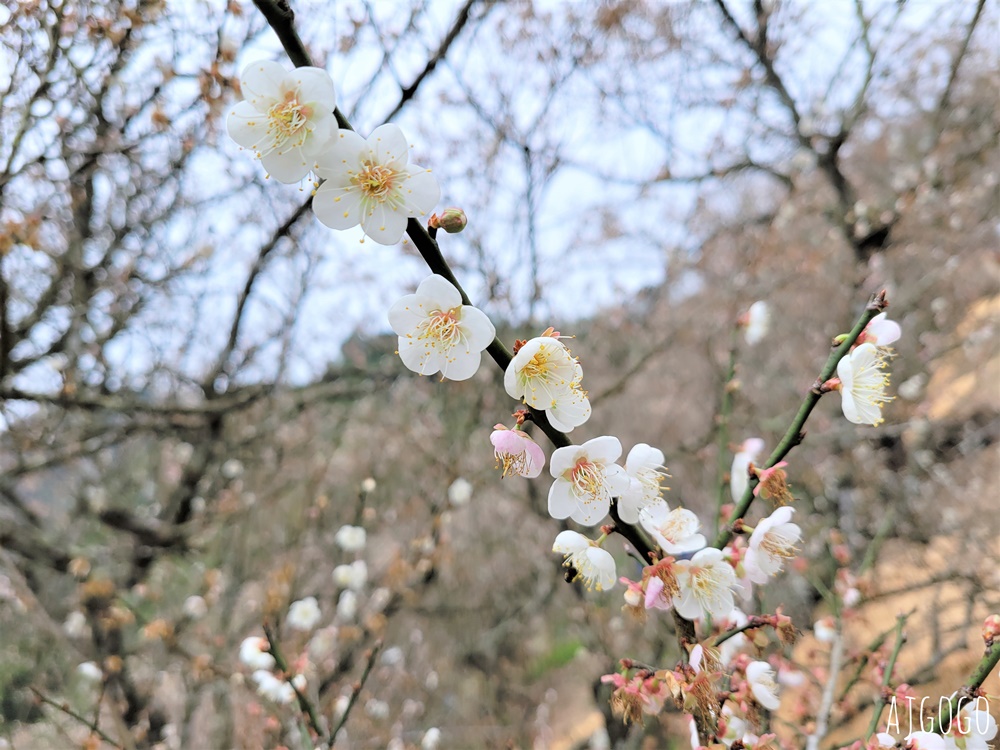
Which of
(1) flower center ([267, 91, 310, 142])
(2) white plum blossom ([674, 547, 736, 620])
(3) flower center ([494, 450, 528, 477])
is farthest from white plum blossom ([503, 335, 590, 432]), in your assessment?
(1) flower center ([267, 91, 310, 142])

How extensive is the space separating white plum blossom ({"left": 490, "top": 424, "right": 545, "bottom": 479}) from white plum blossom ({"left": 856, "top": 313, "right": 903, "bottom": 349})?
0.69 m

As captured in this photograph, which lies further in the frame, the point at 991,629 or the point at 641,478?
the point at 641,478

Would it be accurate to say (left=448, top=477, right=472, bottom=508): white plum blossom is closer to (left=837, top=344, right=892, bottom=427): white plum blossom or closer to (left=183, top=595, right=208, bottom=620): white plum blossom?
(left=183, top=595, right=208, bottom=620): white plum blossom

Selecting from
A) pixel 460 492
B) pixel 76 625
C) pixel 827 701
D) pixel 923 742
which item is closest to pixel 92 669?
pixel 460 492

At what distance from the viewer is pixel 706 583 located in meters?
1.06

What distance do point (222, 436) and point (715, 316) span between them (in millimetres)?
5175

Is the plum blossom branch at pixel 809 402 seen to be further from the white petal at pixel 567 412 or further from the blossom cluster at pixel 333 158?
the blossom cluster at pixel 333 158

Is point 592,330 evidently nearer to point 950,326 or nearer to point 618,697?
point 950,326

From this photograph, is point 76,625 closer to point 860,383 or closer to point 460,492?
point 460,492

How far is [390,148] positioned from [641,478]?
2.58ft

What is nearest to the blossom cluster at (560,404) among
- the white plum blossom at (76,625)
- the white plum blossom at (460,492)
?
the white plum blossom at (460,492)

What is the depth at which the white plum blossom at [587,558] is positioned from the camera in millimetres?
1072

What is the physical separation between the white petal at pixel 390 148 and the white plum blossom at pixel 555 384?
42cm

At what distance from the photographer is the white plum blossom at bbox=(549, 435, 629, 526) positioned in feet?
3.27
